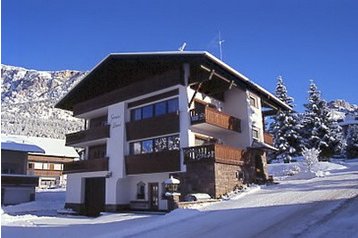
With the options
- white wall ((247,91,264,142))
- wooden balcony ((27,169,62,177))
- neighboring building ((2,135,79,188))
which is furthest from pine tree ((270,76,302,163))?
wooden balcony ((27,169,62,177))

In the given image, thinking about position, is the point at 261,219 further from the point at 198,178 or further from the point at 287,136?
the point at 287,136

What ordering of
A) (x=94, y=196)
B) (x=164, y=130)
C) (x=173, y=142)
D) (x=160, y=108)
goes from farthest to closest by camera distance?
(x=94, y=196) < (x=160, y=108) < (x=164, y=130) < (x=173, y=142)

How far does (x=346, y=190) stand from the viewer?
18.7 metres

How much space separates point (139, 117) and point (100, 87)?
610cm

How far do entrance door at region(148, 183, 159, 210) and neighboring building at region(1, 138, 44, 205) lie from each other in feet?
62.9

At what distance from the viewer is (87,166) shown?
31.4m

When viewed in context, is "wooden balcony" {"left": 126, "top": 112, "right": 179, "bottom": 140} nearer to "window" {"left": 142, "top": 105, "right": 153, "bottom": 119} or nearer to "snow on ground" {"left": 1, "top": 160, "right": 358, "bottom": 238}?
"window" {"left": 142, "top": 105, "right": 153, "bottom": 119}

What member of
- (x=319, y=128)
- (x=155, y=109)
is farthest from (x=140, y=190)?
(x=319, y=128)

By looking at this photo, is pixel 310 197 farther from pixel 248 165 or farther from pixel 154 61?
pixel 154 61

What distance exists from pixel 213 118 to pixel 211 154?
303cm

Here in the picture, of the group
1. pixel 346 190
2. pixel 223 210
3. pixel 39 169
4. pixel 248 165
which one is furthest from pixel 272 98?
pixel 39 169

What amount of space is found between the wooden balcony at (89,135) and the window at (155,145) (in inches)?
116

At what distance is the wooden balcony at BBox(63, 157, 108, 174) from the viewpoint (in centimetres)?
2981

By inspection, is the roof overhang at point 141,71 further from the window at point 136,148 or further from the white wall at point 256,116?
the window at point 136,148
